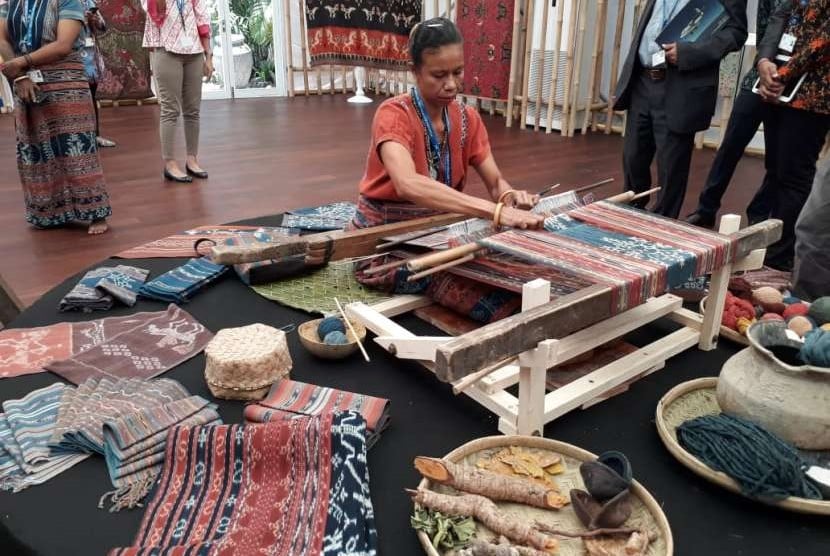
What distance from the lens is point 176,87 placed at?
160 inches

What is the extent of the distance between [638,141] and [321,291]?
180cm

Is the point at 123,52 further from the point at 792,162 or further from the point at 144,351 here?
the point at 792,162

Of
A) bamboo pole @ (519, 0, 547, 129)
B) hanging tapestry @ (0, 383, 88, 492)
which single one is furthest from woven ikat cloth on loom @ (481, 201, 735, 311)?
bamboo pole @ (519, 0, 547, 129)

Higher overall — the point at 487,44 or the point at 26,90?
the point at 487,44

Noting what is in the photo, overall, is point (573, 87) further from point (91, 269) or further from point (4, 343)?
point (4, 343)

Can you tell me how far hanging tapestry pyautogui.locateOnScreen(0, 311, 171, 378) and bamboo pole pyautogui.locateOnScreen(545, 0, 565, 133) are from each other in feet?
16.3

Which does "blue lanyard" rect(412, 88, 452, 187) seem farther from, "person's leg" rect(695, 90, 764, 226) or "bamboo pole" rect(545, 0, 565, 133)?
"bamboo pole" rect(545, 0, 565, 133)

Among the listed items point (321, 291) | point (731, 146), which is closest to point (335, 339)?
point (321, 291)

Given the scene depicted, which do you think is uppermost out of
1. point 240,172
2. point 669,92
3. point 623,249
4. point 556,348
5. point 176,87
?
point 669,92

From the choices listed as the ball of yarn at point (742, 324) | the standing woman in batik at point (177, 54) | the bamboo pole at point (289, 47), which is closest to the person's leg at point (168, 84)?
the standing woman in batik at point (177, 54)

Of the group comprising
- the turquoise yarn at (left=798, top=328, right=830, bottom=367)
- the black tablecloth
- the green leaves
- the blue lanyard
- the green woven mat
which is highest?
the blue lanyard

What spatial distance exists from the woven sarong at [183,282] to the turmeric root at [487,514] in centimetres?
129

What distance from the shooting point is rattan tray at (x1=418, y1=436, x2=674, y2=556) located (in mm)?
1146

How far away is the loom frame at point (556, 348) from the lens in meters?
1.37
